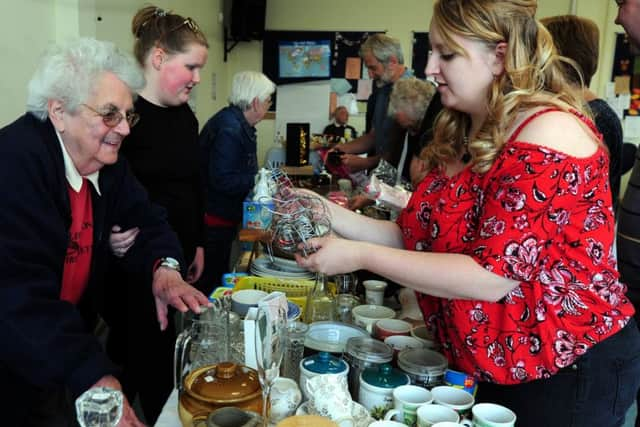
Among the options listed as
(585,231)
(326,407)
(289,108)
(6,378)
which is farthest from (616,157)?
(289,108)

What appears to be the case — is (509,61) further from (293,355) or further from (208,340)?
(208,340)

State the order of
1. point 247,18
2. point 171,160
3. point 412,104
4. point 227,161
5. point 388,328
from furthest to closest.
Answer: point 247,18
point 227,161
point 412,104
point 171,160
point 388,328

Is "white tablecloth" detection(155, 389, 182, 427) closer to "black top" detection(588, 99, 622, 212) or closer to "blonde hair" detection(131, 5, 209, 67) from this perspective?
"blonde hair" detection(131, 5, 209, 67)

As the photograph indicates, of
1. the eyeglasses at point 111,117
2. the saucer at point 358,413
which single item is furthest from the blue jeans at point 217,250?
the saucer at point 358,413

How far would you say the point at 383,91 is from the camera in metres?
3.76

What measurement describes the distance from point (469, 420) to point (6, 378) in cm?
109

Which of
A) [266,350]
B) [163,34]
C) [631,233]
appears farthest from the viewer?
[163,34]

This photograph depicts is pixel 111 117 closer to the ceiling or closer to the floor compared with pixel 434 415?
closer to the ceiling

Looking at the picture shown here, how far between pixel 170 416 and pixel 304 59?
6328 millimetres

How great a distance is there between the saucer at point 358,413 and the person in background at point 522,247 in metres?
0.27

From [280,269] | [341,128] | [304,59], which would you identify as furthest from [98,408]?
[304,59]

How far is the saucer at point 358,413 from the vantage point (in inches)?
37.7

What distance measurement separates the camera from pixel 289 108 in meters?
7.15

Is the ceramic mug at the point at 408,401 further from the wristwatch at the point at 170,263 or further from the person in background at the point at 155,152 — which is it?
the person in background at the point at 155,152
